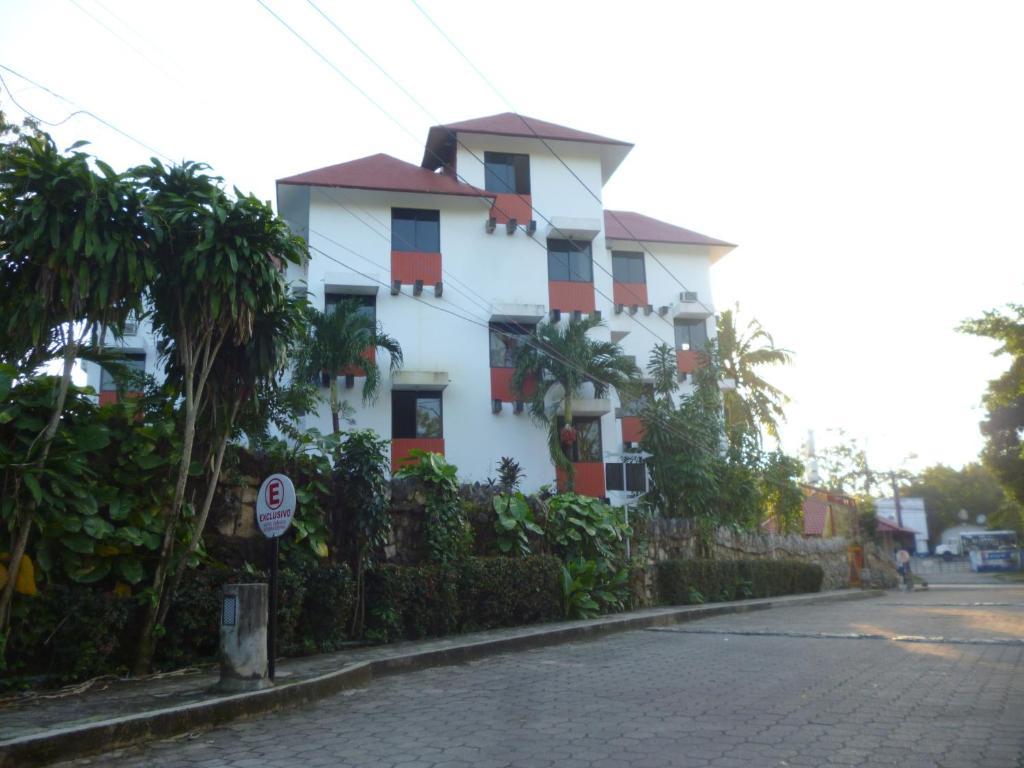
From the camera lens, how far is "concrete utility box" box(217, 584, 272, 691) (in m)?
7.73

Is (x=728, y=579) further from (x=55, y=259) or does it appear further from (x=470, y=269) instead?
(x=55, y=259)

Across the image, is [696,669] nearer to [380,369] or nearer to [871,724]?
[871,724]

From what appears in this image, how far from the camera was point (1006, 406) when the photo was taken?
3800 cm

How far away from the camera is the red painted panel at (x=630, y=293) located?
3288 cm

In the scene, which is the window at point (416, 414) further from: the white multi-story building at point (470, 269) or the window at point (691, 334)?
the window at point (691, 334)

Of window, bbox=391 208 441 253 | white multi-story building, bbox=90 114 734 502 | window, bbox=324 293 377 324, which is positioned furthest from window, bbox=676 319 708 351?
window, bbox=324 293 377 324

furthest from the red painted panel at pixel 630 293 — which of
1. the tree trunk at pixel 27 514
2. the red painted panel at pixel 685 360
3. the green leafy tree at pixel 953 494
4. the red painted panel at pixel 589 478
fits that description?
the green leafy tree at pixel 953 494

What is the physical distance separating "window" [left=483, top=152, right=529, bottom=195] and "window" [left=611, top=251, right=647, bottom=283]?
219 inches

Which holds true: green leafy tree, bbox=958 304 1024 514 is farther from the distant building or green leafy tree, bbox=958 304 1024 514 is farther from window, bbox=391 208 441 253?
the distant building

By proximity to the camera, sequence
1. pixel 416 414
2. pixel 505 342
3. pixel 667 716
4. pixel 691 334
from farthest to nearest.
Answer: pixel 691 334 → pixel 505 342 → pixel 416 414 → pixel 667 716

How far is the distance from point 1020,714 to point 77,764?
7.03 meters

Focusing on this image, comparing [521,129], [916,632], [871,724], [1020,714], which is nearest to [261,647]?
[871,724]

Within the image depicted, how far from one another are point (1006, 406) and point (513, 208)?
24.5 m

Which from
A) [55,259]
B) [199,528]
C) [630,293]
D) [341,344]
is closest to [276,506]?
[199,528]
